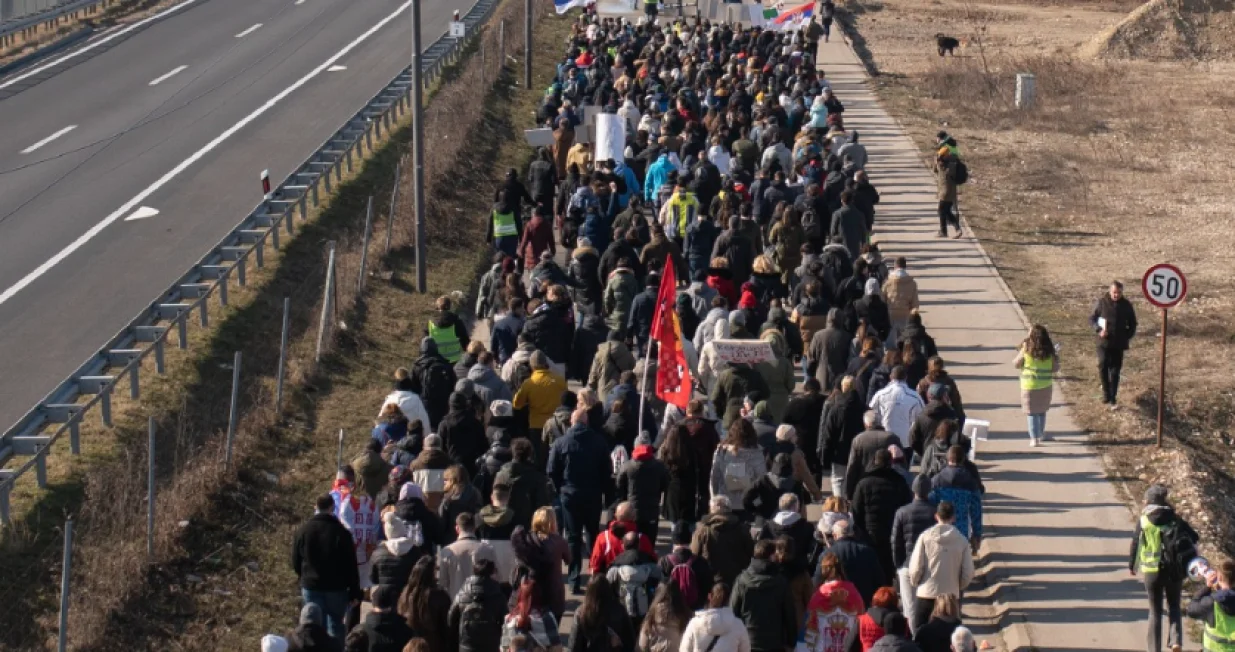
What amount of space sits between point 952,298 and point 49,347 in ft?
38.3

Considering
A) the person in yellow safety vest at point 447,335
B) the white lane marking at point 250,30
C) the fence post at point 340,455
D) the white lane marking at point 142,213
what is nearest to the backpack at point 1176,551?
the person in yellow safety vest at point 447,335

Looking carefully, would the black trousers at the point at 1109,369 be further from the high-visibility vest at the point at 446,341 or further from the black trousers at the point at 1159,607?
the high-visibility vest at the point at 446,341

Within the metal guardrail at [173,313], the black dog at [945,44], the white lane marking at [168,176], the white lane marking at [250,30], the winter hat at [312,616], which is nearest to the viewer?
the winter hat at [312,616]

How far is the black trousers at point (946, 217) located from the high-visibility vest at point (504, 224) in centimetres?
765

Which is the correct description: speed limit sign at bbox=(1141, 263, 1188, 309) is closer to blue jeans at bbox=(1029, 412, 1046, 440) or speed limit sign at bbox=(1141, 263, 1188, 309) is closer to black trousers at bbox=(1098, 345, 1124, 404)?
black trousers at bbox=(1098, 345, 1124, 404)

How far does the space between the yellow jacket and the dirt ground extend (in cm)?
570

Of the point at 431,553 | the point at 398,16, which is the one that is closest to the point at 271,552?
the point at 431,553

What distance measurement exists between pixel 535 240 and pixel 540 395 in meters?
6.56

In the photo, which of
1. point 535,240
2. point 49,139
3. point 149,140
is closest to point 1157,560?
point 535,240

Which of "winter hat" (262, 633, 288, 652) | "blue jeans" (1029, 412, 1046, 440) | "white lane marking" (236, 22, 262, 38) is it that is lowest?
"white lane marking" (236, 22, 262, 38)

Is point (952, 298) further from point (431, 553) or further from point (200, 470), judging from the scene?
point (431, 553)

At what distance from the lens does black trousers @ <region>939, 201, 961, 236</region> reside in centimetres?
2828

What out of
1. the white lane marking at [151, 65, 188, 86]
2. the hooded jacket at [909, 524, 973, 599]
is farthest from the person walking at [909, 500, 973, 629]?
the white lane marking at [151, 65, 188, 86]

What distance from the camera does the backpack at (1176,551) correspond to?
1358cm
